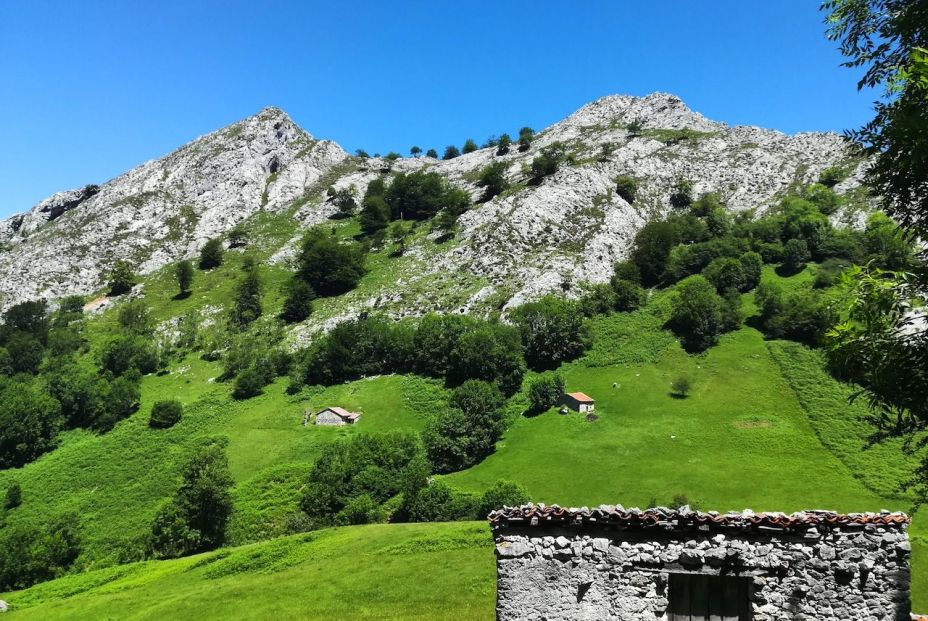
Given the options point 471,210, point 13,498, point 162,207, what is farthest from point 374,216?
point 13,498

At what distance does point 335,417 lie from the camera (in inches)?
3029

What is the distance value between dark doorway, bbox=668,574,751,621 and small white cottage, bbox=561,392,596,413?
204 feet

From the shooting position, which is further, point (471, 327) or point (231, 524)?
point (471, 327)

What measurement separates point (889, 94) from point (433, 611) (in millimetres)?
26566

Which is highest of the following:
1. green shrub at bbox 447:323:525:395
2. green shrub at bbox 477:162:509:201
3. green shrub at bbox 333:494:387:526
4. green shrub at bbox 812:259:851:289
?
green shrub at bbox 477:162:509:201

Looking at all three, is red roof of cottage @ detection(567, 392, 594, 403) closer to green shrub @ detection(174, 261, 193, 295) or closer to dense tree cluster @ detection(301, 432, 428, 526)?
dense tree cluster @ detection(301, 432, 428, 526)

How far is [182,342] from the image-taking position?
106938mm

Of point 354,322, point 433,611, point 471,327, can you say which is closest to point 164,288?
point 354,322

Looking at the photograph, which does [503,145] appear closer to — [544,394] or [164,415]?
[544,394]

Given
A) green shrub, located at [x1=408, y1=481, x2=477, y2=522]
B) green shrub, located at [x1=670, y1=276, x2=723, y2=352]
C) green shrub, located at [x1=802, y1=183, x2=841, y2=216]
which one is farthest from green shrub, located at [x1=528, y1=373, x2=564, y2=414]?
green shrub, located at [x1=802, y1=183, x2=841, y2=216]

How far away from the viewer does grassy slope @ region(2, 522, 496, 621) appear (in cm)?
2769

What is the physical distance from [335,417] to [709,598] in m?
69.7

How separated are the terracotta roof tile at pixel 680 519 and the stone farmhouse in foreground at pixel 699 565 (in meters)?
0.02

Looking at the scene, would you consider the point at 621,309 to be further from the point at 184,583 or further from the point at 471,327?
the point at 184,583
